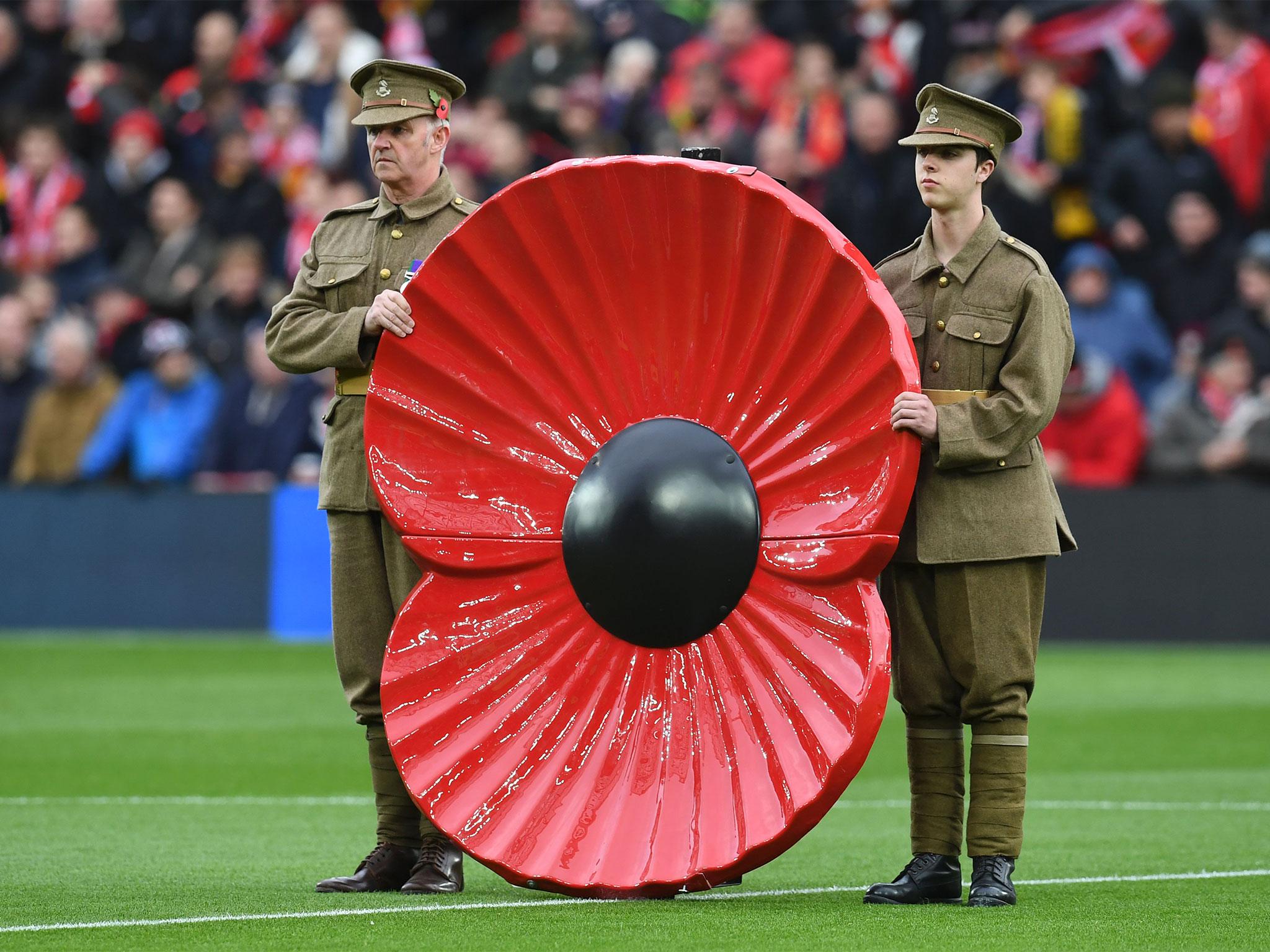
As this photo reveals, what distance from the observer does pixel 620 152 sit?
668 inches

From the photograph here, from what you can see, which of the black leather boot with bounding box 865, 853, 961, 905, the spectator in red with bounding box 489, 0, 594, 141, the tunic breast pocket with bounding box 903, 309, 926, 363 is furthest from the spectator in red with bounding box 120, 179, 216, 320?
the black leather boot with bounding box 865, 853, 961, 905

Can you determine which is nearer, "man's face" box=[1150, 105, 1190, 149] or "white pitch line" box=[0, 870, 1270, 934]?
"white pitch line" box=[0, 870, 1270, 934]

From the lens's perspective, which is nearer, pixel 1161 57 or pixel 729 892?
pixel 729 892

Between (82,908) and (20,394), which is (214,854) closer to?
(82,908)

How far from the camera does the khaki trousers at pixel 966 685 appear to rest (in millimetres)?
6133

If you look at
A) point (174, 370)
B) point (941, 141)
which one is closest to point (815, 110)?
point (174, 370)

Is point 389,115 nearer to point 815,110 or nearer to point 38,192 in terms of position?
point 815,110

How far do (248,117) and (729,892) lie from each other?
14601 mm

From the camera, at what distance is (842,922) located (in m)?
5.75

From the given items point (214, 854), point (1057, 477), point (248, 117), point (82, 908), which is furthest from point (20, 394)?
point (82, 908)

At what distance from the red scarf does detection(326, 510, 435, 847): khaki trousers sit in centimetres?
1365

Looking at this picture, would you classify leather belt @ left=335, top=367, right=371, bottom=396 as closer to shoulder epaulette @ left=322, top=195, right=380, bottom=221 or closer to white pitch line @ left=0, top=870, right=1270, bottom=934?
shoulder epaulette @ left=322, top=195, right=380, bottom=221

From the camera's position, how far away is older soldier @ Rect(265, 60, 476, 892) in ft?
21.3

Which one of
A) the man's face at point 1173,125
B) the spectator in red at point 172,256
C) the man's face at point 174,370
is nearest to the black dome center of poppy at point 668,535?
the man's face at point 1173,125
